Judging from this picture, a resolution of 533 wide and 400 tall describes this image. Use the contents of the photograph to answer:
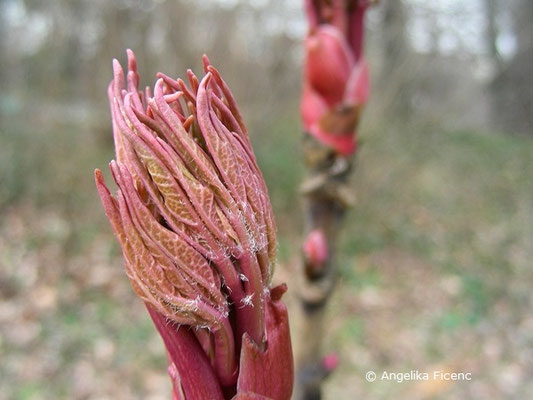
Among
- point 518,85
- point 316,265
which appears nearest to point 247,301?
point 316,265

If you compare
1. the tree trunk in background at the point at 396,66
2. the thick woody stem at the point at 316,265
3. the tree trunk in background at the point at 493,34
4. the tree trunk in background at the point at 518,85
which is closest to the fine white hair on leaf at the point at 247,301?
the thick woody stem at the point at 316,265

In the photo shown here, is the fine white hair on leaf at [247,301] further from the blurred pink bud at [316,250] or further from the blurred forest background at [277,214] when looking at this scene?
the blurred forest background at [277,214]

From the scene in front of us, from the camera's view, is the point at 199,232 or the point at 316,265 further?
the point at 316,265

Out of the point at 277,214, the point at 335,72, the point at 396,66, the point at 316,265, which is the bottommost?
the point at 277,214

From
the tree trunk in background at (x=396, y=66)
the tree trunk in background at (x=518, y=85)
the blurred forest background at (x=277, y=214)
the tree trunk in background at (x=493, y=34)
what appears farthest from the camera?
the tree trunk in background at (x=518, y=85)

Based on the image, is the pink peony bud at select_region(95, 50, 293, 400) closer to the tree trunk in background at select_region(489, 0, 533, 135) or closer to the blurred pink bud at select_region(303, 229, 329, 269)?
the blurred pink bud at select_region(303, 229, 329, 269)

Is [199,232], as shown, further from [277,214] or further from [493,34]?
[493,34]

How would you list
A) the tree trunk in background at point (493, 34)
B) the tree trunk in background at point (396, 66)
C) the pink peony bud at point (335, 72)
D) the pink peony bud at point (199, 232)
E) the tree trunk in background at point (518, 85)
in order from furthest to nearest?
the tree trunk in background at point (518, 85)
the tree trunk in background at point (493, 34)
the tree trunk in background at point (396, 66)
the pink peony bud at point (335, 72)
the pink peony bud at point (199, 232)

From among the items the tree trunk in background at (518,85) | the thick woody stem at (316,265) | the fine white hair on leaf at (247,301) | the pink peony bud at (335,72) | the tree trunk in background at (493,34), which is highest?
the pink peony bud at (335,72)
